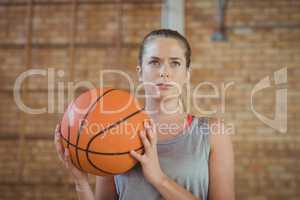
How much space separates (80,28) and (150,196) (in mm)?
2797

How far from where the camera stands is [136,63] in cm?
343

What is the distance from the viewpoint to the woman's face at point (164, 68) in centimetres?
105

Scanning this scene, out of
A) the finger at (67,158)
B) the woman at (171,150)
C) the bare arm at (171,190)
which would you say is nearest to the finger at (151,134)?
the woman at (171,150)

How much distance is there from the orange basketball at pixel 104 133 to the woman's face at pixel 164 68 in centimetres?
9

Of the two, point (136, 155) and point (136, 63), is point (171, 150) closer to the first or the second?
point (136, 155)

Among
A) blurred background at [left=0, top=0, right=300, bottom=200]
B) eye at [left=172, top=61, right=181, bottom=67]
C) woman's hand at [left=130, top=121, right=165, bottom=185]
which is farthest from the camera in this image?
blurred background at [left=0, top=0, right=300, bottom=200]

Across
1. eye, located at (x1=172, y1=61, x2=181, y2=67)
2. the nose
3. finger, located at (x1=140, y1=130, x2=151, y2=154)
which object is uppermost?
eye, located at (x1=172, y1=61, x2=181, y2=67)

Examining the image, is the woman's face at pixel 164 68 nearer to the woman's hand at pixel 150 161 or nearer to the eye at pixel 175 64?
the eye at pixel 175 64

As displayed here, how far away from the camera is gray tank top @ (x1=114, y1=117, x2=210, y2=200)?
1010 millimetres

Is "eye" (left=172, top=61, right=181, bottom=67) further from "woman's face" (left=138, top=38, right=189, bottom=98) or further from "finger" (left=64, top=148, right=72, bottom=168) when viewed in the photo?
"finger" (left=64, top=148, right=72, bottom=168)

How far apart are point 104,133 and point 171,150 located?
0.21 m

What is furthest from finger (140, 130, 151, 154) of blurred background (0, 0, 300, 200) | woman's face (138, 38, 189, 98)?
blurred background (0, 0, 300, 200)

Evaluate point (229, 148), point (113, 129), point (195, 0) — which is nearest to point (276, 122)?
point (195, 0)

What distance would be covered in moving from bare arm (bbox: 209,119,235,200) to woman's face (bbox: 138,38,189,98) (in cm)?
19
